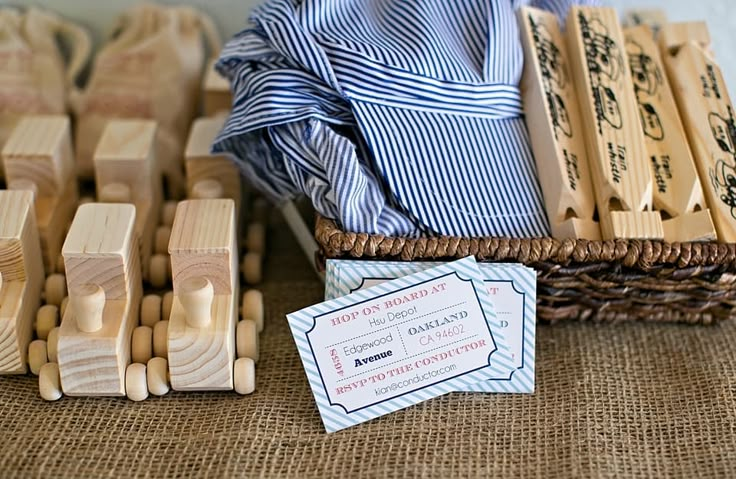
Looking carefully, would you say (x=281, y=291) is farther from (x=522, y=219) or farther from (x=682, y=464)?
(x=682, y=464)

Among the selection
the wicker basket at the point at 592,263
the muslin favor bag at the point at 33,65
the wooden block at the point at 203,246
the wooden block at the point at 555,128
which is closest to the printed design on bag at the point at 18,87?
the muslin favor bag at the point at 33,65

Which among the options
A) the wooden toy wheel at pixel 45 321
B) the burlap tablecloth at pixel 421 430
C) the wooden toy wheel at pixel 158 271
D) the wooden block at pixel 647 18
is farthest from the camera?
the wooden block at pixel 647 18

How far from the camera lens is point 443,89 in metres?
0.93

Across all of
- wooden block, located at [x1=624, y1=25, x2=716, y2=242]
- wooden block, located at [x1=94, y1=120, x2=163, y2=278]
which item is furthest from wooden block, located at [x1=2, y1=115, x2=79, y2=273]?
wooden block, located at [x1=624, y1=25, x2=716, y2=242]

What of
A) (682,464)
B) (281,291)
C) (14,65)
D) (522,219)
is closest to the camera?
(682,464)

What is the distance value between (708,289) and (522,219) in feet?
0.70

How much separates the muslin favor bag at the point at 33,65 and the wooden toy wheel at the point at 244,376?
0.52m

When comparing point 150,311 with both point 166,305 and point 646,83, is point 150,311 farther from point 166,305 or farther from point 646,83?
point 646,83

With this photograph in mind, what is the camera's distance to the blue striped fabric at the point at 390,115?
0.88 m

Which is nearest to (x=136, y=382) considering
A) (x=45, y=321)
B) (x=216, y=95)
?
(x=45, y=321)

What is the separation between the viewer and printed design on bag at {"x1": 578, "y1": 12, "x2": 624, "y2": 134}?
95cm

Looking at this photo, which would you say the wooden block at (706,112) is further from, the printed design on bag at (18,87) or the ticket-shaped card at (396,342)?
the printed design on bag at (18,87)

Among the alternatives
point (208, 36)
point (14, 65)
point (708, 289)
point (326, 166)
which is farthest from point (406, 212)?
point (14, 65)

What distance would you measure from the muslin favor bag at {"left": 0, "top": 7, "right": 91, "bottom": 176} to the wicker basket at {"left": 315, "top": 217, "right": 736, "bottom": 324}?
525mm
